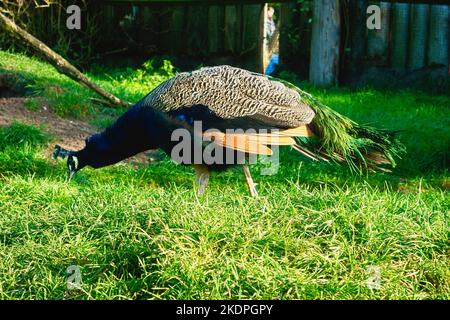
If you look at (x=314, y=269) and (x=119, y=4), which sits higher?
(x=119, y=4)

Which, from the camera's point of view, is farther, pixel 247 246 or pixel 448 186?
pixel 448 186

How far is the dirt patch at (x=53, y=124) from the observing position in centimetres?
774

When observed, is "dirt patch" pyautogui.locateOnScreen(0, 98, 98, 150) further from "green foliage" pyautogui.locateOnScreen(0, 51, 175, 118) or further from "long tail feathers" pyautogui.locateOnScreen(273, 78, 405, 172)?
"long tail feathers" pyautogui.locateOnScreen(273, 78, 405, 172)

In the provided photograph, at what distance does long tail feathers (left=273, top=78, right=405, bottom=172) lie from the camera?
6.00 metres

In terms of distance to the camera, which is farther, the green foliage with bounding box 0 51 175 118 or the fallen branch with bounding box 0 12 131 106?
Result: the green foliage with bounding box 0 51 175 118

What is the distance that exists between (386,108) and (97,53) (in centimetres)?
480

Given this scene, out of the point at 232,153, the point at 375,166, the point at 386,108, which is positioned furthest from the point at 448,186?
the point at 386,108

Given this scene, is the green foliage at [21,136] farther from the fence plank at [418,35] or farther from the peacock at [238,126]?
the fence plank at [418,35]

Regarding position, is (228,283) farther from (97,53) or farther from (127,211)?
(97,53)

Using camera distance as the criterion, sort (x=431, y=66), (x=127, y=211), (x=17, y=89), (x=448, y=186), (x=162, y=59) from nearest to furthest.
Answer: (x=127, y=211) → (x=448, y=186) → (x=17, y=89) → (x=431, y=66) → (x=162, y=59)

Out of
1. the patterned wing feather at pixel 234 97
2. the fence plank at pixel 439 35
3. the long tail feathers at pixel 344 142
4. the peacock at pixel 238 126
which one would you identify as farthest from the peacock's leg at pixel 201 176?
the fence plank at pixel 439 35

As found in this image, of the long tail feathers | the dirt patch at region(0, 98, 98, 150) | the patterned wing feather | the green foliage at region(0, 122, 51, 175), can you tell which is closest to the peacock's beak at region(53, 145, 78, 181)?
the green foliage at region(0, 122, 51, 175)
